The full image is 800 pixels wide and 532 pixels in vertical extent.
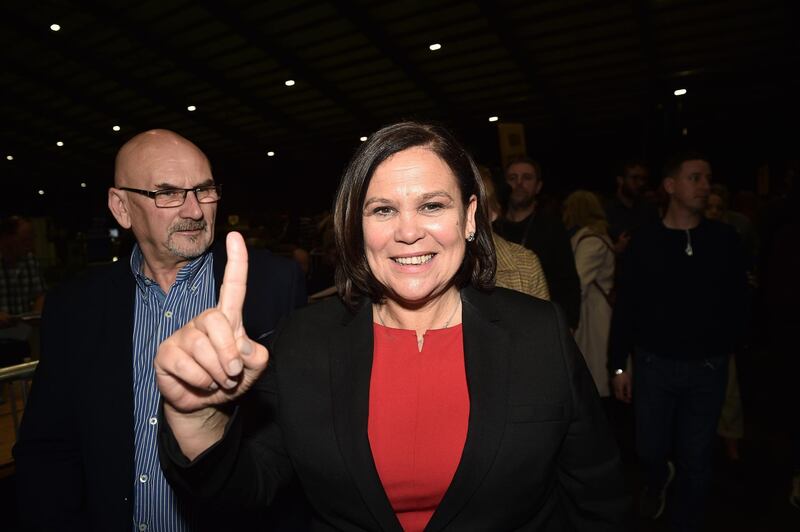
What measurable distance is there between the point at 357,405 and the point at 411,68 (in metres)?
12.8

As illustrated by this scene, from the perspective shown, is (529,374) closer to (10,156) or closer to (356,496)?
(356,496)

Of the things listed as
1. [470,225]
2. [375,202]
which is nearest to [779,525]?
[470,225]

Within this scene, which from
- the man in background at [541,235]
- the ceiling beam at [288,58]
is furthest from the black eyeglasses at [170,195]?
the ceiling beam at [288,58]

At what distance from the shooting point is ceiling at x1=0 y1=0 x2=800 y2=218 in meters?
10.4

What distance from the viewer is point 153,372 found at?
1.65m

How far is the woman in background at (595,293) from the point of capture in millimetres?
3734

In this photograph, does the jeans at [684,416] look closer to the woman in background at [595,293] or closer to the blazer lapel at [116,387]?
the woman in background at [595,293]

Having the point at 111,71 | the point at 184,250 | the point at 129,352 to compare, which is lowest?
the point at 129,352

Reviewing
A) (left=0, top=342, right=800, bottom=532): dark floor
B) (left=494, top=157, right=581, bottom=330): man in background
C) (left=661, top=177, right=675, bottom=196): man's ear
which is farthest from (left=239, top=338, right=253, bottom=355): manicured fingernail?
(left=661, top=177, right=675, bottom=196): man's ear

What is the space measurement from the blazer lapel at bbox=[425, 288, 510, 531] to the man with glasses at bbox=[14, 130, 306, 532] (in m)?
0.57

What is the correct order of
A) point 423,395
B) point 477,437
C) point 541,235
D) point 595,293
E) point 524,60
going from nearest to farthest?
point 477,437 < point 423,395 < point 541,235 < point 595,293 < point 524,60

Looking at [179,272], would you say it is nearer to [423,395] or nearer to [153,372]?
[153,372]

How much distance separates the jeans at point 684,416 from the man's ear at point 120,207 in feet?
8.67

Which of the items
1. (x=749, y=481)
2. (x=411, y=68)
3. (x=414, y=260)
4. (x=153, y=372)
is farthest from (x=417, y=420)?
(x=411, y=68)
